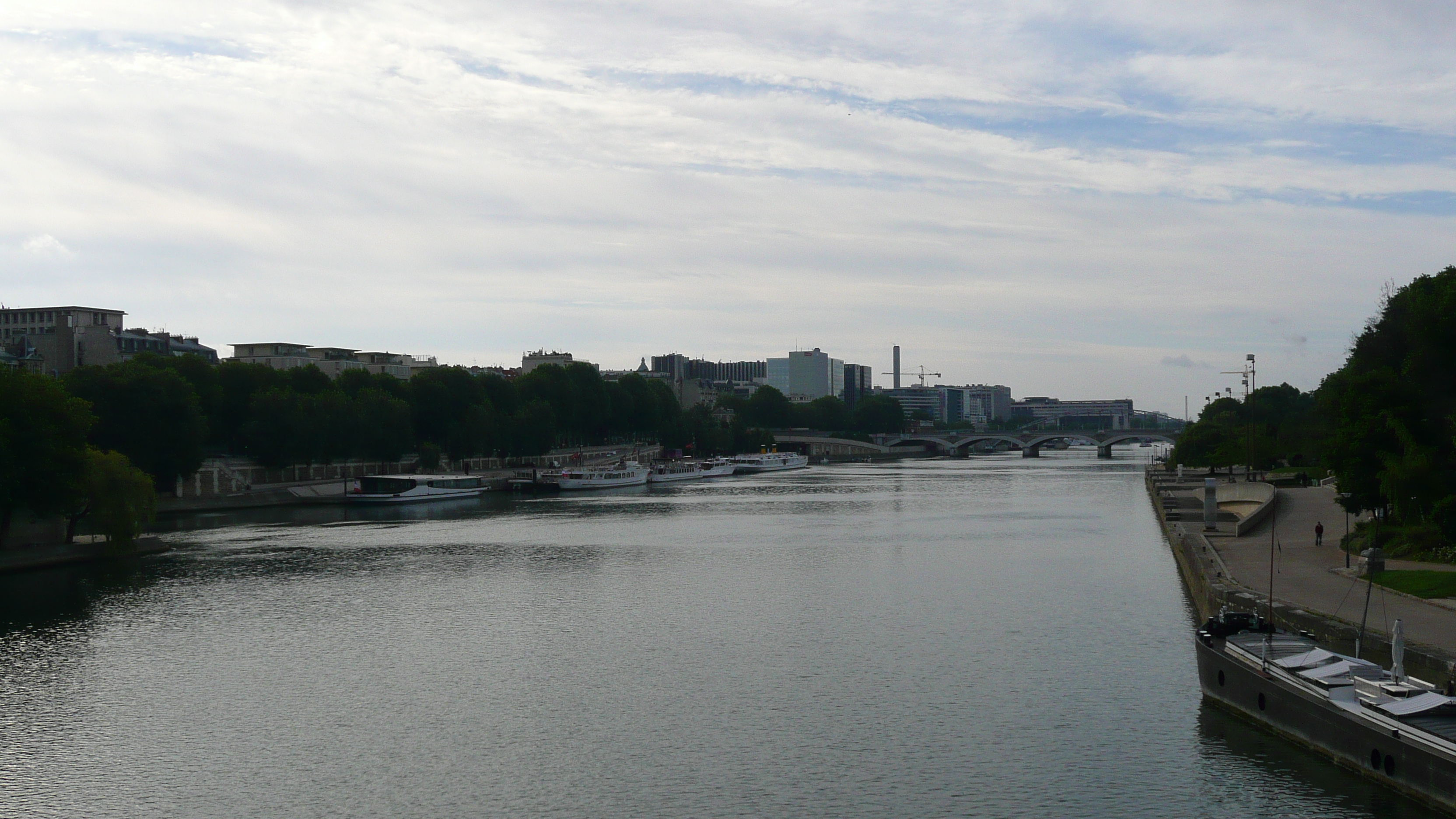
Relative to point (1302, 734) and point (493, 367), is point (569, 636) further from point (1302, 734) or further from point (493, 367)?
point (493, 367)

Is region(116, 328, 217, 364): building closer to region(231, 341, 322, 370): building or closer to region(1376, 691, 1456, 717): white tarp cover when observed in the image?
region(231, 341, 322, 370): building

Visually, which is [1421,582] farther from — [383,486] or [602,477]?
[602,477]

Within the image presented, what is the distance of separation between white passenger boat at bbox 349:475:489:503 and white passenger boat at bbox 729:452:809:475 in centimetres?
4861

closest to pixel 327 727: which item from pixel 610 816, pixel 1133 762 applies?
pixel 610 816

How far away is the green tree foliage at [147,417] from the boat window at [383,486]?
1409 cm

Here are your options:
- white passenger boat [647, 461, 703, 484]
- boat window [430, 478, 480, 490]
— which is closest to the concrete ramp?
boat window [430, 478, 480, 490]

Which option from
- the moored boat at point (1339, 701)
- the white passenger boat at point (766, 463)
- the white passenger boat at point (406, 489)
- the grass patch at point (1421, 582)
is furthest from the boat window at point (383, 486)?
the moored boat at point (1339, 701)

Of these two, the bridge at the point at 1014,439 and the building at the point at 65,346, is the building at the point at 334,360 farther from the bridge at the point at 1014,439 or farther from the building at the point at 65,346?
the bridge at the point at 1014,439

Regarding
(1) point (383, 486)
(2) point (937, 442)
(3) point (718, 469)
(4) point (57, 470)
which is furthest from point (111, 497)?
(2) point (937, 442)

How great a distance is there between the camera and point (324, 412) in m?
86.5

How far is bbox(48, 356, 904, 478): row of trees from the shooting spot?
233 feet

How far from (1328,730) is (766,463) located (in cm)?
12765

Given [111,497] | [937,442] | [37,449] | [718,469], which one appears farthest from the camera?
[937,442]

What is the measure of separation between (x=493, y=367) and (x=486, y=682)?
172 meters
